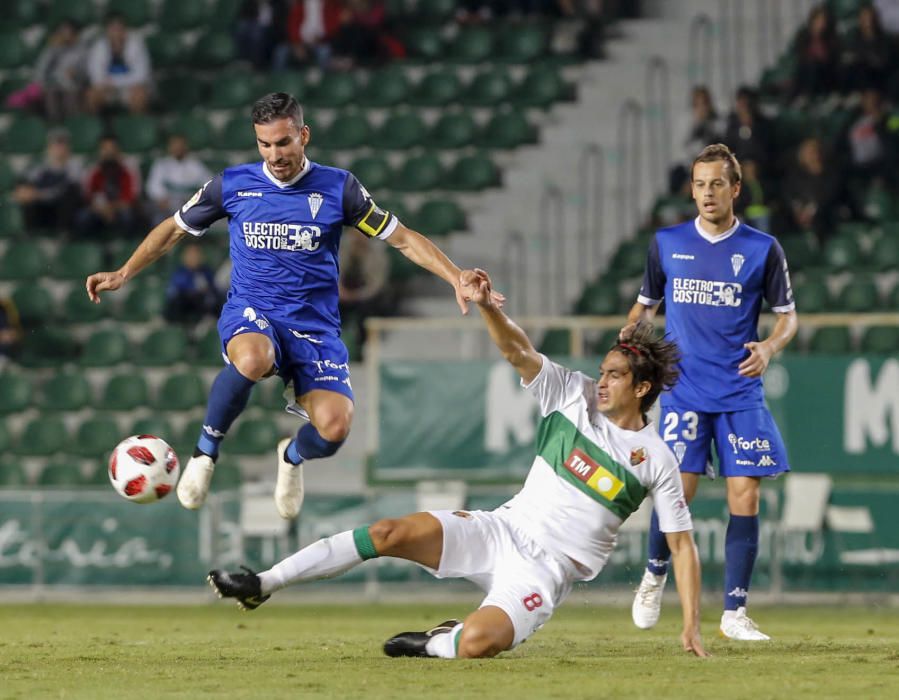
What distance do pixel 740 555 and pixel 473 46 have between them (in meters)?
12.4

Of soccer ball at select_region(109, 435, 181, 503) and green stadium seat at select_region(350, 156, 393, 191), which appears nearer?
soccer ball at select_region(109, 435, 181, 503)

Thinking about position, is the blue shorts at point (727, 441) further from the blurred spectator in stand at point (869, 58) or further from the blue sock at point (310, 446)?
the blurred spectator in stand at point (869, 58)

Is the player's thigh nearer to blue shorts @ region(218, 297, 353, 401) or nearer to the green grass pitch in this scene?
the green grass pitch

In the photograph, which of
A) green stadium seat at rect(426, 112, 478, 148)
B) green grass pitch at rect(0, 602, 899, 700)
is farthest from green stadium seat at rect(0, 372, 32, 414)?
green grass pitch at rect(0, 602, 899, 700)

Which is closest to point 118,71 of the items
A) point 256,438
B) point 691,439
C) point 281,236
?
point 256,438

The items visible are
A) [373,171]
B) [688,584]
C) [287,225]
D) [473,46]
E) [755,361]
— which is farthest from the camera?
[473,46]

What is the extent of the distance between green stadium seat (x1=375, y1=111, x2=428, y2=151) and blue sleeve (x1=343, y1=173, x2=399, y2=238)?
10.9m

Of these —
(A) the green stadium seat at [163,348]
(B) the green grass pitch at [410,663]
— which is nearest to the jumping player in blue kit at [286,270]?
(B) the green grass pitch at [410,663]

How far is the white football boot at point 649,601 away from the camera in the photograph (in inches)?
381

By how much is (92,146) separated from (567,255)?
6282mm

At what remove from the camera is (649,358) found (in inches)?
311

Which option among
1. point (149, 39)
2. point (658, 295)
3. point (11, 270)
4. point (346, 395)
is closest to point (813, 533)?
point (658, 295)

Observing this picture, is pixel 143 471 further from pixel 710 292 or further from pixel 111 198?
pixel 111 198

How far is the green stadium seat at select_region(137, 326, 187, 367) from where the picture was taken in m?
18.1
